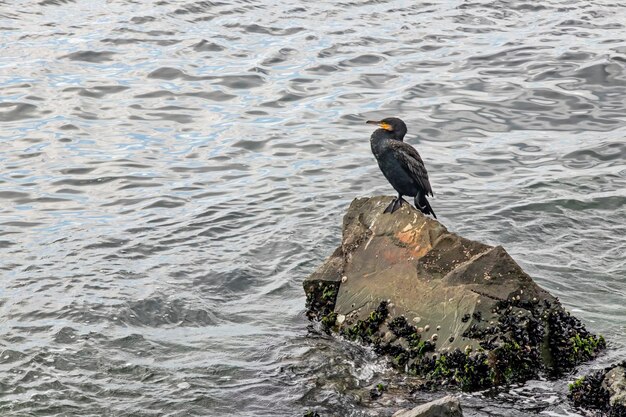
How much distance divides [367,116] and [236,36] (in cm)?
598

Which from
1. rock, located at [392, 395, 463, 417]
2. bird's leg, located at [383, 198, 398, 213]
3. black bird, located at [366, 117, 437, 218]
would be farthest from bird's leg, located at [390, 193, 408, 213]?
rock, located at [392, 395, 463, 417]

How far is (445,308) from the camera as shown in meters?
8.88

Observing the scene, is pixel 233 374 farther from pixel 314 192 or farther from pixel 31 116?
pixel 31 116

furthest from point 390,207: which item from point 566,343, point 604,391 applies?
point 604,391

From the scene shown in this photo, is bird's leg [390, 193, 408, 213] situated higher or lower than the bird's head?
lower

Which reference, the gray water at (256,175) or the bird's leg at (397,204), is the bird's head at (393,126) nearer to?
the bird's leg at (397,204)

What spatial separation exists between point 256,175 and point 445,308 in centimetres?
710

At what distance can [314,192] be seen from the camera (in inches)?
579

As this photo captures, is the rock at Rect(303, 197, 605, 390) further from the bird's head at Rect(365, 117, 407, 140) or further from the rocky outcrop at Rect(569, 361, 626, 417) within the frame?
the bird's head at Rect(365, 117, 407, 140)

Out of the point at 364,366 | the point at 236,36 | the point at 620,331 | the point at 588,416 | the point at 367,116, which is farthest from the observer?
the point at 236,36

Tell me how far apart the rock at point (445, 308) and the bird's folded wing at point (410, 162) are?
0.51 metres

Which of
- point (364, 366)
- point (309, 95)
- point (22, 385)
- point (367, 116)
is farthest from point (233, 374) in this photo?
point (309, 95)

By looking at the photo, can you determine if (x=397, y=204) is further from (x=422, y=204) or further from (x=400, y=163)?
(x=422, y=204)

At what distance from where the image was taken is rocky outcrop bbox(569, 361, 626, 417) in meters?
7.80
